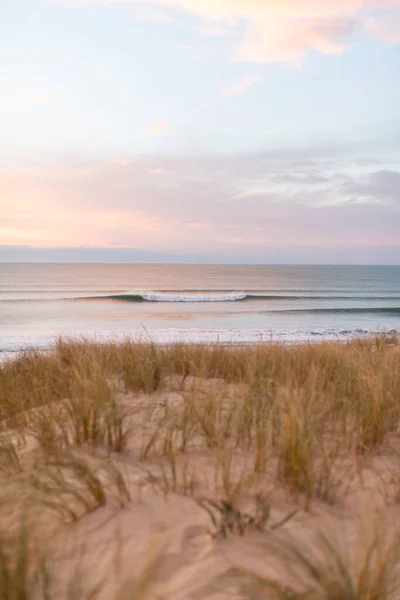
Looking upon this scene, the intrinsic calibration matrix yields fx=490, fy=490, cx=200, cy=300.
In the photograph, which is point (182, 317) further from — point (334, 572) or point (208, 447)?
point (334, 572)

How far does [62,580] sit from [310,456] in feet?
4.84

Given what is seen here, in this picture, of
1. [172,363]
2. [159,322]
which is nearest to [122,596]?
[172,363]

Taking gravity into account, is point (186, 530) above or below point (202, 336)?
above

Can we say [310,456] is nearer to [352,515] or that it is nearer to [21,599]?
[352,515]

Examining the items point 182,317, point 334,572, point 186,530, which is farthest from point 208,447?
point 182,317

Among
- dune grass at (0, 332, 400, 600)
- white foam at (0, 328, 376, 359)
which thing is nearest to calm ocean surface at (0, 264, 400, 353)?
white foam at (0, 328, 376, 359)

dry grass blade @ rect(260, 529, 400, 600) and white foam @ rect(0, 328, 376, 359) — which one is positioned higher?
dry grass blade @ rect(260, 529, 400, 600)

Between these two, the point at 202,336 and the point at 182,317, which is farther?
the point at 182,317

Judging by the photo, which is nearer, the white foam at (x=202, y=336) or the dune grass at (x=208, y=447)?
the dune grass at (x=208, y=447)

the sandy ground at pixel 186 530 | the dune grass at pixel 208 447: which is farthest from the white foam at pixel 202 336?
A: the sandy ground at pixel 186 530

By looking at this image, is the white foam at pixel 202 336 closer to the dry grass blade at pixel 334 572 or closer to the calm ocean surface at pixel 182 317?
the calm ocean surface at pixel 182 317

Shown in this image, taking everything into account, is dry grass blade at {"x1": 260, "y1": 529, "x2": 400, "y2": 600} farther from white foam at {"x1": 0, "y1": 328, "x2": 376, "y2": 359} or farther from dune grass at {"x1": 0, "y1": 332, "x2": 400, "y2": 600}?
white foam at {"x1": 0, "y1": 328, "x2": 376, "y2": 359}

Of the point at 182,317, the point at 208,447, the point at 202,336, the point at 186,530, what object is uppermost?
the point at 208,447

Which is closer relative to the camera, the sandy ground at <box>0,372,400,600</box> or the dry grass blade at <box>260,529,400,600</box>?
the dry grass blade at <box>260,529,400,600</box>
